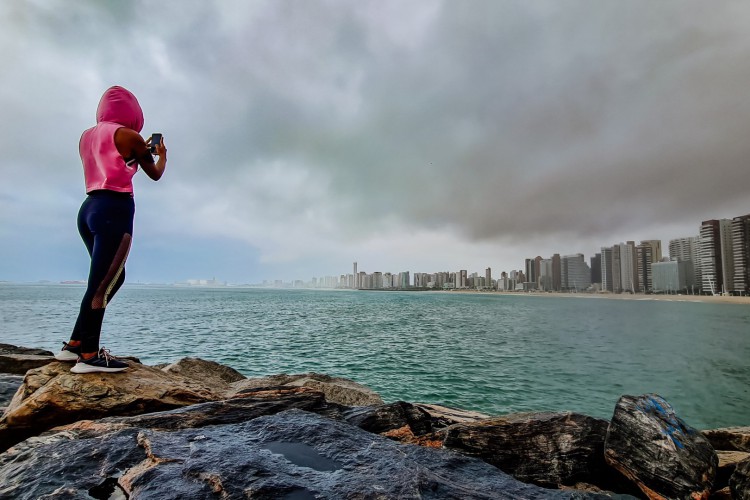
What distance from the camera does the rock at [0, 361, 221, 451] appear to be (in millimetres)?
3998

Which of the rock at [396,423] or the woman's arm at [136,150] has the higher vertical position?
the woman's arm at [136,150]

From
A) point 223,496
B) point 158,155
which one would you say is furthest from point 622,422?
point 158,155

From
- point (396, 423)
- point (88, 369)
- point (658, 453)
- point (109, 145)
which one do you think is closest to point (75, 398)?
point (88, 369)

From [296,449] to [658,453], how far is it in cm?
473

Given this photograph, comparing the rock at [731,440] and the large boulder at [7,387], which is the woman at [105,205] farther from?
the rock at [731,440]

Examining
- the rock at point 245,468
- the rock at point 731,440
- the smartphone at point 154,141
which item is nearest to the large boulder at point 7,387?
the rock at point 245,468

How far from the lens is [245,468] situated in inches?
107

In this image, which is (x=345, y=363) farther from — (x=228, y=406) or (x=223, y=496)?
(x=223, y=496)

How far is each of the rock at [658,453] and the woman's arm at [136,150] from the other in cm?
729

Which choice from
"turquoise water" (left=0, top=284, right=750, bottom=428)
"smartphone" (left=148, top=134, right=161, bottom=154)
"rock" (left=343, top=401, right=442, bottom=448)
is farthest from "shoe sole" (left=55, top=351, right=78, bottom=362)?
"turquoise water" (left=0, top=284, right=750, bottom=428)

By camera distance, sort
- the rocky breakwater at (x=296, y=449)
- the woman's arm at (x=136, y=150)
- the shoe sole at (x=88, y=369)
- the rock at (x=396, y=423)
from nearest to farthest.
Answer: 1. the rocky breakwater at (x=296, y=449)
2. the woman's arm at (x=136, y=150)
3. the shoe sole at (x=88, y=369)
4. the rock at (x=396, y=423)

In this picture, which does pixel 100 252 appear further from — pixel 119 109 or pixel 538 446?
pixel 538 446

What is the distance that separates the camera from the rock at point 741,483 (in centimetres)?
371

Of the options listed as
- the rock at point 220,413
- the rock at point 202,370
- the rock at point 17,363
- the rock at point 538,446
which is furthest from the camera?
the rock at point 202,370
